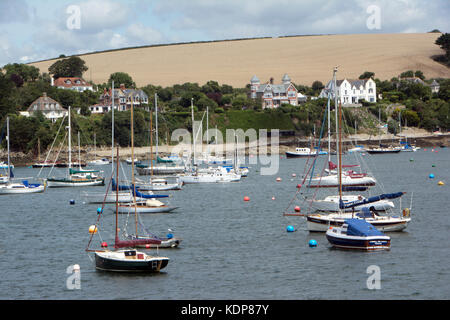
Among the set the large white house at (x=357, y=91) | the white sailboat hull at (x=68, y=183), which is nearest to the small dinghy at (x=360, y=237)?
the white sailboat hull at (x=68, y=183)

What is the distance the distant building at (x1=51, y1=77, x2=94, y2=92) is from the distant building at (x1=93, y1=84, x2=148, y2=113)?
16144mm

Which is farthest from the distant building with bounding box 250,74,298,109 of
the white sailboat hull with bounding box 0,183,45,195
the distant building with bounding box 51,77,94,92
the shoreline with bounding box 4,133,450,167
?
the white sailboat hull with bounding box 0,183,45,195

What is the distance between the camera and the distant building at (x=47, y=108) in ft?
510

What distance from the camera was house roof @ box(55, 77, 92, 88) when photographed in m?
188

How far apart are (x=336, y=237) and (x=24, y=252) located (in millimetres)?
18587

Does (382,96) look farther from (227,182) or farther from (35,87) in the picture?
(227,182)

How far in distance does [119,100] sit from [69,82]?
2732 centimetres

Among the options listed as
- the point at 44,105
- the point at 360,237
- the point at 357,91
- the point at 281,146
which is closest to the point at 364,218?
the point at 360,237

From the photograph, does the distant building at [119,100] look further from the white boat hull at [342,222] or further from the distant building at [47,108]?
the white boat hull at [342,222]

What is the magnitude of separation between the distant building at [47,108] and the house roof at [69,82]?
30621 millimetres

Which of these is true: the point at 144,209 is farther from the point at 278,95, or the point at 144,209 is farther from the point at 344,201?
the point at 278,95

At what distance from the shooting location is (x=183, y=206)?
213 feet
